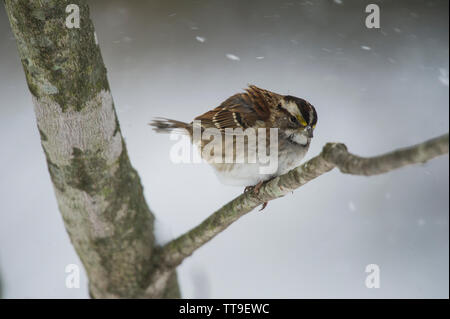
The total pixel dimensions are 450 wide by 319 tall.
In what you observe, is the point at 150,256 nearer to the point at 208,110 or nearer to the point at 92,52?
the point at 208,110

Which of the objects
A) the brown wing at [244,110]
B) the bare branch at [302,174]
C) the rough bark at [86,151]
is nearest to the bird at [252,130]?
the brown wing at [244,110]

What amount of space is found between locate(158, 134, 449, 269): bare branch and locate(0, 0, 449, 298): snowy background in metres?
0.15

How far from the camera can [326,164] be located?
1.25 metres

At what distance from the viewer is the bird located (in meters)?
1.79

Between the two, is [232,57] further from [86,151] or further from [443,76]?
[443,76]

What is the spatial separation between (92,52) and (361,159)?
106 cm

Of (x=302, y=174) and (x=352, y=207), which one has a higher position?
(x=302, y=174)

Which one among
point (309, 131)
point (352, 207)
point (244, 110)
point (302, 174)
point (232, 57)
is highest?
point (232, 57)

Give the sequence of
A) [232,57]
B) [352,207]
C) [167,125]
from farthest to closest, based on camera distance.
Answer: [352,207], [232,57], [167,125]

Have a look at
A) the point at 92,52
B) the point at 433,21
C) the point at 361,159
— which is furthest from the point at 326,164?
the point at 433,21

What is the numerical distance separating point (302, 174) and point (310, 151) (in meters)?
0.86

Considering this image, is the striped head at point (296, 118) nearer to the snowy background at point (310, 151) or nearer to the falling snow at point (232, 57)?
the snowy background at point (310, 151)

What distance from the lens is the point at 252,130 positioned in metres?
1.91

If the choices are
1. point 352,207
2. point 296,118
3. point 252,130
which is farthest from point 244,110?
point 352,207
